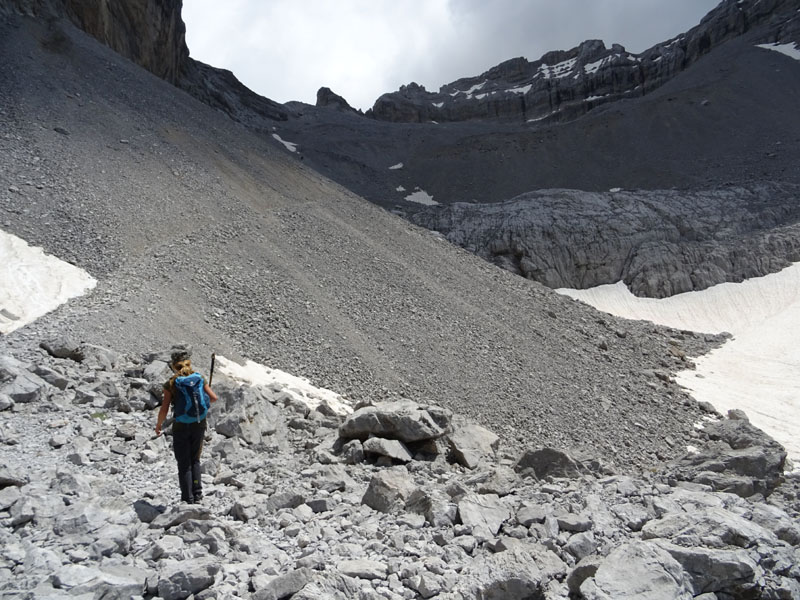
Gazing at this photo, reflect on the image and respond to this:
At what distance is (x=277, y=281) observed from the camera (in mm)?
20281

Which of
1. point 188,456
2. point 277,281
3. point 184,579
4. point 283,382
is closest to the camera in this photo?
point 184,579

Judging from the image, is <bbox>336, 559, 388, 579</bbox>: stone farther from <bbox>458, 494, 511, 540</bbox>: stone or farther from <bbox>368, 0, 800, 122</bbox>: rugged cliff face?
<bbox>368, 0, 800, 122</bbox>: rugged cliff face

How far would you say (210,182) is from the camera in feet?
84.7

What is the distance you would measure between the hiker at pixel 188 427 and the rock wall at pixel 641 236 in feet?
132

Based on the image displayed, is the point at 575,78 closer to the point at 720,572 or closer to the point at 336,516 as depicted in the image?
the point at 720,572

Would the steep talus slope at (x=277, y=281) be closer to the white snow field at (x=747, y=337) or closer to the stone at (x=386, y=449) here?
the white snow field at (x=747, y=337)

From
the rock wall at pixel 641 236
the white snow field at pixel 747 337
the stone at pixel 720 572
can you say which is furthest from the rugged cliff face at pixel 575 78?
the stone at pixel 720 572

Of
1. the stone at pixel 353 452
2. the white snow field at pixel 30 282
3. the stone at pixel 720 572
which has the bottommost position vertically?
the stone at pixel 720 572

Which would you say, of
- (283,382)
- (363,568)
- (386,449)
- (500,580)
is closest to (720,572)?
(500,580)

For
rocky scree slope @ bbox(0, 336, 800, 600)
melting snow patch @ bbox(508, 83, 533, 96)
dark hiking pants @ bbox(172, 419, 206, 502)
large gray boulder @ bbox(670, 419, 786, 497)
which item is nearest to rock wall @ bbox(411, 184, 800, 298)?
large gray boulder @ bbox(670, 419, 786, 497)

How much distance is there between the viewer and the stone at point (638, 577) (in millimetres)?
5199

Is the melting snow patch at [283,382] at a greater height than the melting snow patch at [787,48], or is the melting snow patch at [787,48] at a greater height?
the melting snow patch at [787,48]

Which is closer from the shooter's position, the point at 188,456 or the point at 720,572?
the point at 720,572

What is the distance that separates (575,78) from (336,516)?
376 ft
